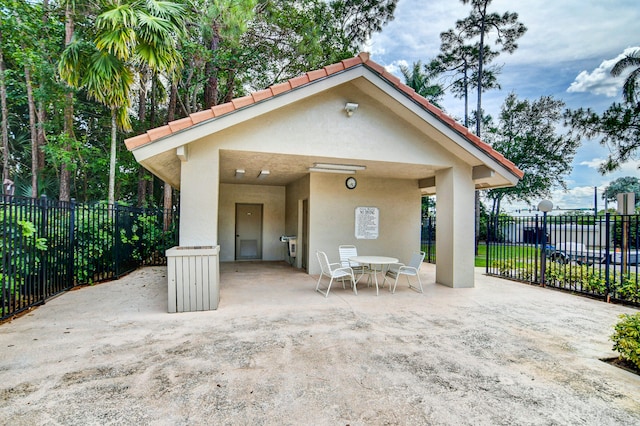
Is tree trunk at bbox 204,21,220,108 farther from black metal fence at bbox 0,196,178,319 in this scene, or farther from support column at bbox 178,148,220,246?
support column at bbox 178,148,220,246

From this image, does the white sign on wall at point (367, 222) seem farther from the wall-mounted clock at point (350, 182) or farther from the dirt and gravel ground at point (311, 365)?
the dirt and gravel ground at point (311, 365)

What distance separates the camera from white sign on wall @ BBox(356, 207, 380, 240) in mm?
9703

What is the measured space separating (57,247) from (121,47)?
4.72m

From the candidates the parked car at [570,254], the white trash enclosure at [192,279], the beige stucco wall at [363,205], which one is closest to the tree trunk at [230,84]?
the beige stucco wall at [363,205]

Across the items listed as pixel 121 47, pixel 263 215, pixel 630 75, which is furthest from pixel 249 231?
pixel 630 75

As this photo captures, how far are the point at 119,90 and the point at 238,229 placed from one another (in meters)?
6.56

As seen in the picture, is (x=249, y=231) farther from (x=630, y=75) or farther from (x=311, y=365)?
(x=630, y=75)

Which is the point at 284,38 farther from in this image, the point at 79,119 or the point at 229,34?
the point at 79,119

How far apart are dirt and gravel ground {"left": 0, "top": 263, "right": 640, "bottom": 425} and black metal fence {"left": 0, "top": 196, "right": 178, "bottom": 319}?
1.72 feet

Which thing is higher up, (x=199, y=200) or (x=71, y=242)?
(x=199, y=200)

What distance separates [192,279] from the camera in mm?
5320

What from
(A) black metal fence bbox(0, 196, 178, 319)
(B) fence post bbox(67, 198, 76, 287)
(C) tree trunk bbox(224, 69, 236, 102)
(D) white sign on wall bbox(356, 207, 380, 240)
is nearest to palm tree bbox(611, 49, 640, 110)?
(D) white sign on wall bbox(356, 207, 380, 240)

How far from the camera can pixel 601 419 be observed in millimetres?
2531

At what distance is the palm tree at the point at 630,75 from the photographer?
600 inches
